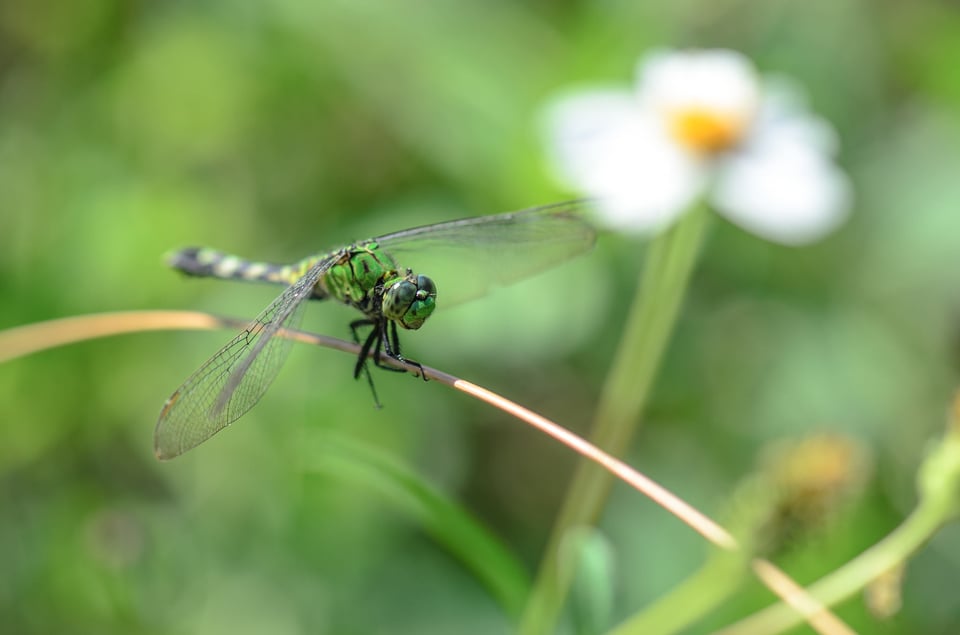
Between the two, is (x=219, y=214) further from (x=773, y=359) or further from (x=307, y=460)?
(x=773, y=359)

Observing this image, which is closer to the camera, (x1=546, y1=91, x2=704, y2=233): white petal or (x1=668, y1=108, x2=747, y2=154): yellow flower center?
(x1=546, y1=91, x2=704, y2=233): white petal

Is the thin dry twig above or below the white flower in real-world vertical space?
below

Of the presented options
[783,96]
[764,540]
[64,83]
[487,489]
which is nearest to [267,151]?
[64,83]

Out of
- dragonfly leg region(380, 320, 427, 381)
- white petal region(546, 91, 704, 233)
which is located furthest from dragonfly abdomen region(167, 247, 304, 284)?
white petal region(546, 91, 704, 233)

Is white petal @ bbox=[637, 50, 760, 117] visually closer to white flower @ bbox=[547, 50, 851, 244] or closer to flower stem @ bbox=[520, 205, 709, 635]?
white flower @ bbox=[547, 50, 851, 244]

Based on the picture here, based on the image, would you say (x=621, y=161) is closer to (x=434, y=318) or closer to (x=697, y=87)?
(x=697, y=87)

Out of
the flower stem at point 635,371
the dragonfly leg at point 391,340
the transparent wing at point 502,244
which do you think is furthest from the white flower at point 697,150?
the dragonfly leg at point 391,340
